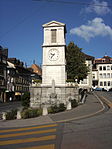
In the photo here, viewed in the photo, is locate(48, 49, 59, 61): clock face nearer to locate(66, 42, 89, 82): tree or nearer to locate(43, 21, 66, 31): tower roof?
locate(43, 21, 66, 31): tower roof

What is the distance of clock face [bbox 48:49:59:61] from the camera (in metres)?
24.0

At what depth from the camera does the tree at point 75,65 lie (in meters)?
38.7

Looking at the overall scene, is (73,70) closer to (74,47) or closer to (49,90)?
(74,47)

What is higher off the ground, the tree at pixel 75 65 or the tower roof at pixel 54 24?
the tower roof at pixel 54 24

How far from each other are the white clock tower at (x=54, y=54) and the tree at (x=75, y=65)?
48.7 feet

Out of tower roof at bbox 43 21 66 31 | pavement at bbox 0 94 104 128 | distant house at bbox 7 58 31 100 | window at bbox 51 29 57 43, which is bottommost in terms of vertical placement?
pavement at bbox 0 94 104 128

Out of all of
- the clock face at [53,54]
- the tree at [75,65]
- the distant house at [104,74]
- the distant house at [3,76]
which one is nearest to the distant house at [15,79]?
the distant house at [3,76]

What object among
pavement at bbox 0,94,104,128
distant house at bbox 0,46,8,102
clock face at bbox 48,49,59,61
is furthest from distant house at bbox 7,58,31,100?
pavement at bbox 0,94,104,128

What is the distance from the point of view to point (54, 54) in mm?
24172

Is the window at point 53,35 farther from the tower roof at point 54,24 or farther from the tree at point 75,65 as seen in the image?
the tree at point 75,65

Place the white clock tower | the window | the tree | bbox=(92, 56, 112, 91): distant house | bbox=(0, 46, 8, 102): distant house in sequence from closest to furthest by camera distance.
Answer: the white clock tower, the window, the tree, bbox=(0, 46, 8, 102): distant house, bbox=(92, 56, 112, 91): distant house

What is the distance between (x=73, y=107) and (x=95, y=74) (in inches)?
2203

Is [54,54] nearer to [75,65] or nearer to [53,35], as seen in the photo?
[53,35]

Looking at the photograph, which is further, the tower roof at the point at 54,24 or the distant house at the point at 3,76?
the distant house at the point at 3,76
